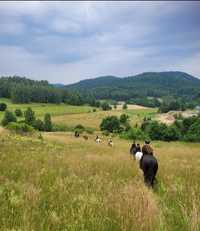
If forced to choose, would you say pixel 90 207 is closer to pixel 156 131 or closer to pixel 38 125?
pixel 156 131

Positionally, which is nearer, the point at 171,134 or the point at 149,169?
the point at 149,169

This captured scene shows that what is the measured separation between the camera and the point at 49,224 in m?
4.11

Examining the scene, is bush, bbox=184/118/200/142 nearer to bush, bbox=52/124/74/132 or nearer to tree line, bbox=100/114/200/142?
tree line, bbox=100/114/200/142

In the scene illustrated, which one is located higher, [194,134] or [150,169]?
[150,169]

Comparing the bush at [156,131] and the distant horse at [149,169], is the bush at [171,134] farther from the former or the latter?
the distant horse at [149,169]

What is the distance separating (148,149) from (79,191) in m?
3.17

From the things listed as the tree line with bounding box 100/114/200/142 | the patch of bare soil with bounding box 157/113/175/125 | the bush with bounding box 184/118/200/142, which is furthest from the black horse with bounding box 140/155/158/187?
the patch of bare soil with bounding box 157/113/175/125

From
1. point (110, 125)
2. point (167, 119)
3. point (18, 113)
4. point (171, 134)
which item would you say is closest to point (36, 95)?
point (18, 113)

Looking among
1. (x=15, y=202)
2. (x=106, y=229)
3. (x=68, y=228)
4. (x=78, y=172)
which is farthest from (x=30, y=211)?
(x=78, y=172)

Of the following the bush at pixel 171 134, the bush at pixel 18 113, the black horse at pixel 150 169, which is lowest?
the bush at pixel 171 134

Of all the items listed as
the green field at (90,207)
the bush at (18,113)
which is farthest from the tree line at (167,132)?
the green field at (90,207)

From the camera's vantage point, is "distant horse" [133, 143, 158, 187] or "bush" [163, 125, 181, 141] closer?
"distant horse" [133, 143, 158, 187]

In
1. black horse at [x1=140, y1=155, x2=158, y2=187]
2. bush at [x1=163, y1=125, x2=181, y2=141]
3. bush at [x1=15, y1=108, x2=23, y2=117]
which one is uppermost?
black horse at [x1=140, y1=155, x2=158, y2=187]

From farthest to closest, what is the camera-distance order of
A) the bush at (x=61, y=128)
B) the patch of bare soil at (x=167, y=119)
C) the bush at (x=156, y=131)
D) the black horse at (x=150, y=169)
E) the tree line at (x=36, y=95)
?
the tree line at (x=36, y=95), the patch of bare soil at (x=167, y=119), the bush at (x=61, y=128), the bush at (x=156, y=131), the black horse at (x=150, y=169)
